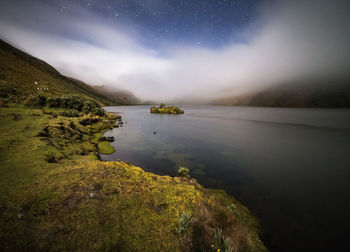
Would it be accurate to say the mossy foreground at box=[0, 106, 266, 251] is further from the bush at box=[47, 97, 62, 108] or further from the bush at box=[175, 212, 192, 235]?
the bush at box=[47, 97, 62, 108]

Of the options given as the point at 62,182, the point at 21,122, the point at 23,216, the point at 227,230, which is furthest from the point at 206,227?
the point at 21,122

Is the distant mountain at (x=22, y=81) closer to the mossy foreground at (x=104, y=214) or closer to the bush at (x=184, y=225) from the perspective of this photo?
the mossy foreground at (x=104, y=214)

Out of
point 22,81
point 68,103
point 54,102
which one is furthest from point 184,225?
point 22,81

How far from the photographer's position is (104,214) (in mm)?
5465

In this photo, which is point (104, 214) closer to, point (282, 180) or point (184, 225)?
point (184, 225)

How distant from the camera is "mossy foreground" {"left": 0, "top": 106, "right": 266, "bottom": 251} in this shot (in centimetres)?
438

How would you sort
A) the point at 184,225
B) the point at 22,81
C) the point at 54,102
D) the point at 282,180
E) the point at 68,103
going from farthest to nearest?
the point at 22,81, the point at 68,103, the point at 54,102, the point at 282,180, the point at 184,225

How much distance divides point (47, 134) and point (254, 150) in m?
33.0

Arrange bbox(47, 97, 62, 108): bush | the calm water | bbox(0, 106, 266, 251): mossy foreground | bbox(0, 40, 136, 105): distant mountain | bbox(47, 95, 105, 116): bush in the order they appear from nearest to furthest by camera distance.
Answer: bbox(0, 106, 266, 251): mossy foreground → the calm water → bbox(47, 97, 62, 108): bush → bbox(47, 95, 105, 116): bush → bbox(0, 40, 136, 105): distant mountain

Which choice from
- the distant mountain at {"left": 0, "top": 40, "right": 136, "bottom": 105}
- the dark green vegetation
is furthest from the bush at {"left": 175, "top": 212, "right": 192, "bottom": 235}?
the distant mountain at {"left": 0, "top": 40, "right": 136, "bottom": 105}

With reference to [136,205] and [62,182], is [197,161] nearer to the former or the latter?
[136,205]

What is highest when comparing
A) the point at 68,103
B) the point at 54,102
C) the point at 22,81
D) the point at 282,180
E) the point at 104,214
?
the point at 22,81

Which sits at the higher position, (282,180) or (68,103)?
(68,103)

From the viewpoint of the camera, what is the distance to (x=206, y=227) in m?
5.03
